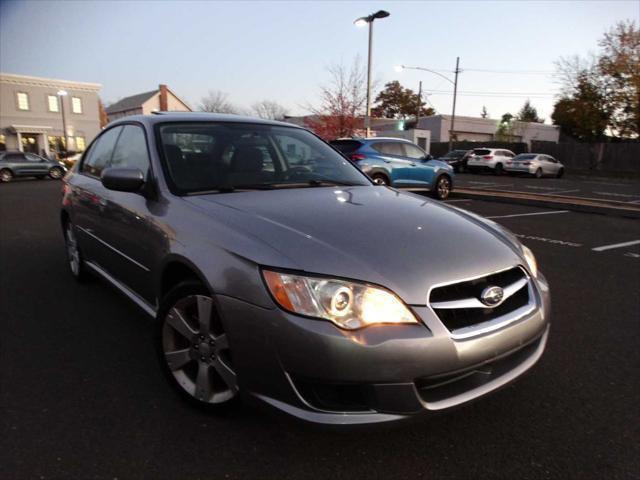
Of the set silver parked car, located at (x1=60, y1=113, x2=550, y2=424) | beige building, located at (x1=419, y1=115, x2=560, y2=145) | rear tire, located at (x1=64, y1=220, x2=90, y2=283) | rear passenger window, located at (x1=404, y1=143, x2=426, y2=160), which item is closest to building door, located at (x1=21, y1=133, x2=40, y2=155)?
beige building, located at (x1=419, y1=115, x2=560, y2=145)

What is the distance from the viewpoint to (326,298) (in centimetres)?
178

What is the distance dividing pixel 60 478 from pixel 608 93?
38894 mm

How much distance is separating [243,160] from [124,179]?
737 mm

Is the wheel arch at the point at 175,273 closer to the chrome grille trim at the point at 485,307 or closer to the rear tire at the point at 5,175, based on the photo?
the chrome grille trim at the point at 485,307

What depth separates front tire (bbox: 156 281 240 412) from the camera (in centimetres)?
214

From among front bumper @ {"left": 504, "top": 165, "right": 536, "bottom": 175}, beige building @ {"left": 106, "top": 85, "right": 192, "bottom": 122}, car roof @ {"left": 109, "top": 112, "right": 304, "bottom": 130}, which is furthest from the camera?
beige building @ {"left": 106, "top": 85, "right": 192, "bottom": 122}

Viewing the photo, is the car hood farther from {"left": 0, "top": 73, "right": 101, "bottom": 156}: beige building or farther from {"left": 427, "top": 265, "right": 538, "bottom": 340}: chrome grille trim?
{"left": 0, "top": 73, "right": 101, "bottom": 156}: beige building

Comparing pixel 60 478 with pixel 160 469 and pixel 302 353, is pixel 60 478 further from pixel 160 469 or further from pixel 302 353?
pixel 302 353

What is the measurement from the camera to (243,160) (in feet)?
9.89

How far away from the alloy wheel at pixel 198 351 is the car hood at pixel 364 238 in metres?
0.41

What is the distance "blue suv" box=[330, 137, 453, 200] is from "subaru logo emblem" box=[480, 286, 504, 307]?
8.86 meters

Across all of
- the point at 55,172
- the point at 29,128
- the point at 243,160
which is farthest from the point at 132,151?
the point at 29,128

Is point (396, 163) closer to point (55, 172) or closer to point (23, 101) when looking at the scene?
point (55, 172)

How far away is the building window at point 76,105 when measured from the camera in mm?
41812
